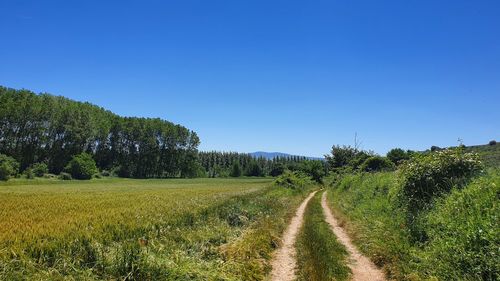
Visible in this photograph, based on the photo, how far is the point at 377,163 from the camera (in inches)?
2058

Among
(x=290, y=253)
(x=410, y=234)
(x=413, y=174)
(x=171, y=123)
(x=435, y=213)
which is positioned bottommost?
(x=290, y=253)

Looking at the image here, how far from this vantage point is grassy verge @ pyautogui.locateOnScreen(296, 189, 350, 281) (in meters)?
10.5

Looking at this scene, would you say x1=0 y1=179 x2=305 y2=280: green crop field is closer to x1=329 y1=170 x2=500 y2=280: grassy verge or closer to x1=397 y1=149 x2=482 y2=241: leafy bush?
x1=329 y1=170 x2=500 y2=280: grassy verge

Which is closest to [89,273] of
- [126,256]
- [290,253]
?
[126,256]

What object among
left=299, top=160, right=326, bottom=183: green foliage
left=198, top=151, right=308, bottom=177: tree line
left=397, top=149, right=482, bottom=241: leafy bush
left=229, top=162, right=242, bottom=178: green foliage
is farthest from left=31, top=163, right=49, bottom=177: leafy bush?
left=229, top=162, right=242, bottom=178: green foliage

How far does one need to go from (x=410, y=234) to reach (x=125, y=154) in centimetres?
11306

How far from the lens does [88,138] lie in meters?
102

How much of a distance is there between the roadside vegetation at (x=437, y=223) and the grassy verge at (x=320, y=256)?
1.08 metres

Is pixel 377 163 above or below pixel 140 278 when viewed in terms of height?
above

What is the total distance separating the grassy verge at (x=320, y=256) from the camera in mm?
10539

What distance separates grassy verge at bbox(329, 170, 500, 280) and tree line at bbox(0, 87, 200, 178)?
8631cm

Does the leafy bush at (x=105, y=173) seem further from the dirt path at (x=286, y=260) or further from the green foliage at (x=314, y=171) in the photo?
the dirt path at (x=286, y=260)

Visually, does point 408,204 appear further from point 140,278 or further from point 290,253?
point 140,278

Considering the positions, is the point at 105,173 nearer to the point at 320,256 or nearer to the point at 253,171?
the point at 253,171
